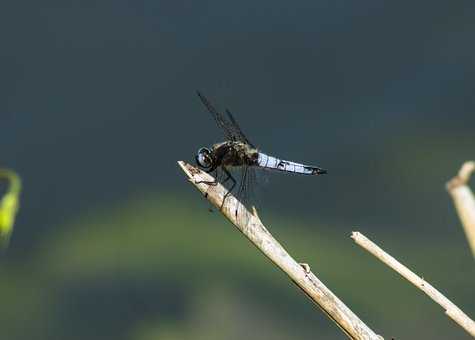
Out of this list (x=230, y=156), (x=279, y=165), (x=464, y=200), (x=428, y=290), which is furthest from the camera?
(x=279, y=165)

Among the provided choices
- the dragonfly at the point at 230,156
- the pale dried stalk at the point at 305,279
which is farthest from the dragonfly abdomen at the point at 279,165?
the pale dried stalk at the point at 305,279

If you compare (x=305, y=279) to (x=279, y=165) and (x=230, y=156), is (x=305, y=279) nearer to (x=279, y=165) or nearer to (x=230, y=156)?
(x=230, y=156)

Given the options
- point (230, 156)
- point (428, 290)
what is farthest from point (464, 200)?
point (230, 156)

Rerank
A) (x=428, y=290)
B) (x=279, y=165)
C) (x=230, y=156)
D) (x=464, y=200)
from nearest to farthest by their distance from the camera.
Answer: (x=464, y=200)
(x=428, y=290)
(x=230, y=156)
(x=279, y=165)

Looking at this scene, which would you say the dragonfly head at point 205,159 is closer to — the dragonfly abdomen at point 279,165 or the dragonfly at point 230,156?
the dragonfly at point 230,156

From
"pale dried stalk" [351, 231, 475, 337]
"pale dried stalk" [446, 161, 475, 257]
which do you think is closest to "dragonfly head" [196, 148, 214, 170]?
"pale dried stalk" [351, 231, 475, 337]

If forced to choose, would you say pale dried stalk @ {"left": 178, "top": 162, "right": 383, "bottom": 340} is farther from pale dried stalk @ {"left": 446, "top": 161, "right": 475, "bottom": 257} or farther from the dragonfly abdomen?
the dragonfly abdomen

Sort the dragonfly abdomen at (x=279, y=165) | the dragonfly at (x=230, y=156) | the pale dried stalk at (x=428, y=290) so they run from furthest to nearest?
the dragonfly abdomen at (x=279, y=165), the dragonfly at (x=230, y=156), the pale dried stalk at (x=428, y=290)
